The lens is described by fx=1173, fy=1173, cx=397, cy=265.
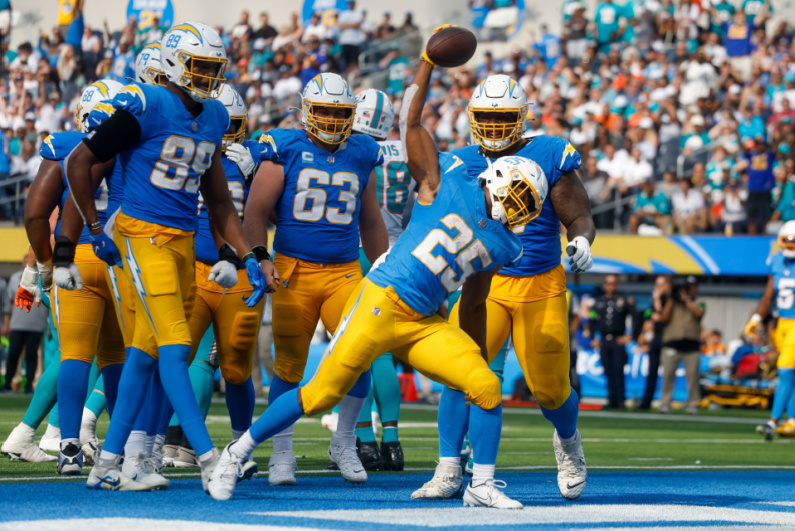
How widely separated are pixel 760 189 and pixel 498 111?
1215cm

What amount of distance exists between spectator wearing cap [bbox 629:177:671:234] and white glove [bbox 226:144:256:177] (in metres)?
12.1

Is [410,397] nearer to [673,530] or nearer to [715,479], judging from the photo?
[715,479]

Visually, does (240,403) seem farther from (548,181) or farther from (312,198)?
(548,181)

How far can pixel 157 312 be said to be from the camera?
17.2ft

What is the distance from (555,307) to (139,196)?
2.09 meters

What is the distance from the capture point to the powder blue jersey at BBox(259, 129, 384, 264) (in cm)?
622

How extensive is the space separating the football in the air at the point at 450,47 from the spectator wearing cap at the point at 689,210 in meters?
12.5

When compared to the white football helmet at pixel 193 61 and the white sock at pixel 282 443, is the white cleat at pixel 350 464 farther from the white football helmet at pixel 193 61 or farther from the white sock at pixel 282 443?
the white football helmet at pixel 193 61

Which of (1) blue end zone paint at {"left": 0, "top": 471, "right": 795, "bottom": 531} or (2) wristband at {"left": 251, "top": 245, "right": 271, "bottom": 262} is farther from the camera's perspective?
(2) wristband at {"left": 251, "top": 245, "right": 271, "bottom": 262}

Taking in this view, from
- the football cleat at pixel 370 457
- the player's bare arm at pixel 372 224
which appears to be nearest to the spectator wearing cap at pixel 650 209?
the football cleat at pixel 370 457

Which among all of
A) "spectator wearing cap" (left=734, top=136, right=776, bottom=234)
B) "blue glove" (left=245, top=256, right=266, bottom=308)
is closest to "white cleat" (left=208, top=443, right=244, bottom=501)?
"blue glove" (left=245, top=256, right=266, bottom=308)

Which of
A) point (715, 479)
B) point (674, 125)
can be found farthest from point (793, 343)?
point (674, 125)

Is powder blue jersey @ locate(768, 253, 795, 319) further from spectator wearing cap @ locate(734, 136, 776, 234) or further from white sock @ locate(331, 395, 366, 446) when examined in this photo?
white sock @ locate(331, 395, 366, 446)

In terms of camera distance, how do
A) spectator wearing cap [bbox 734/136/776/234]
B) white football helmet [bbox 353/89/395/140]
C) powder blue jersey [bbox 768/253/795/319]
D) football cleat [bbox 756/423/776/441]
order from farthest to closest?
1. spectator wearing cap [bbox 734/136/776/234]
2. powder blue jersey [bbox 768/253/795/319]
3. football cleat [bbox 756/423/776/441]
4. white football helmet [bbox 353/89/395/140]
